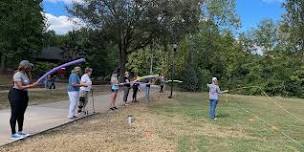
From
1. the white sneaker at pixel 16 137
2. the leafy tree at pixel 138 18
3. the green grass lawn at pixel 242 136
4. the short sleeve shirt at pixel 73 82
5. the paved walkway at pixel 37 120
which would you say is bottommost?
the green grass lawn at pixel 242 136

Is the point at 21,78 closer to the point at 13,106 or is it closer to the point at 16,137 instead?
the point at 13,106

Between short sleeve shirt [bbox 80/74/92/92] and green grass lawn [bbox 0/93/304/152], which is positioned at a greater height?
short sleeve shirt [bbox 80/74/92/92]

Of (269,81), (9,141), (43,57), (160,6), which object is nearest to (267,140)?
(9,141)

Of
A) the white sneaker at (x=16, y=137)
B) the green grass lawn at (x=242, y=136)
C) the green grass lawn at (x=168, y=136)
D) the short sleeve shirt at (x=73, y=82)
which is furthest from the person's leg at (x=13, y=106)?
the short sleeve shirt at (x=73, y=82)

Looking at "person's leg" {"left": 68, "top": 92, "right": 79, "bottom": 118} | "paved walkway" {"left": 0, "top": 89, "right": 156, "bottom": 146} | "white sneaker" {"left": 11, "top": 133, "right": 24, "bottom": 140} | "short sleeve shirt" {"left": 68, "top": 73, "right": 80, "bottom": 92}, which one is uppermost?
"short sleeve shirt" {"left": 68, "top": 73, "right": 80, "bottom": 92}

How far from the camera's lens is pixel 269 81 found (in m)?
52.0

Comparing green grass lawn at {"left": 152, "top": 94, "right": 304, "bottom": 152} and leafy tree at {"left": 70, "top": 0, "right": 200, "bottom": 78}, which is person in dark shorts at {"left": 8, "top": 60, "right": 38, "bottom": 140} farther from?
leafy tree at {"left": 70, "top": 0, "right": 200, "bottom": 78}

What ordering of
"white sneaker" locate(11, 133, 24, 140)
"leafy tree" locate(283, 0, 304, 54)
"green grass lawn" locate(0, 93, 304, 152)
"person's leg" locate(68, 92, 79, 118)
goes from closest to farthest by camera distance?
"green grass lawn" locate(0, 93, 304, 152), "white sneaker" locate(11, 133, 24, 140), "person's leg" locate(68, 92, 79, 118), "leafy tree" locate(283, 0, 304, 54)

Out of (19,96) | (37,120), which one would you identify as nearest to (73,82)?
(37,120)

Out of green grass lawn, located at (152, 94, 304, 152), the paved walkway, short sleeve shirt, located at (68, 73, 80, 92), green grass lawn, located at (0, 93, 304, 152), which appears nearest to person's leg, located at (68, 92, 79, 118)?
short sleeve shirt, located at (68, 73, 80, 92)

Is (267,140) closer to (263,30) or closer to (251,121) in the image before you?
(251,121)

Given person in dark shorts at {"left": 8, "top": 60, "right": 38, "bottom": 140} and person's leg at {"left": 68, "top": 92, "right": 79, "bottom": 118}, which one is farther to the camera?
person's leg at {"left": 68, "top": 92, "right": 79, "bottom": 118}

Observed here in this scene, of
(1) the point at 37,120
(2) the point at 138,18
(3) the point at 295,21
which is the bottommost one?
(1) the point at 37,120

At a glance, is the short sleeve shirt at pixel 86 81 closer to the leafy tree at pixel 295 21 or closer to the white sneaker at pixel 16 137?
the white sneaker at pixel 16 137
